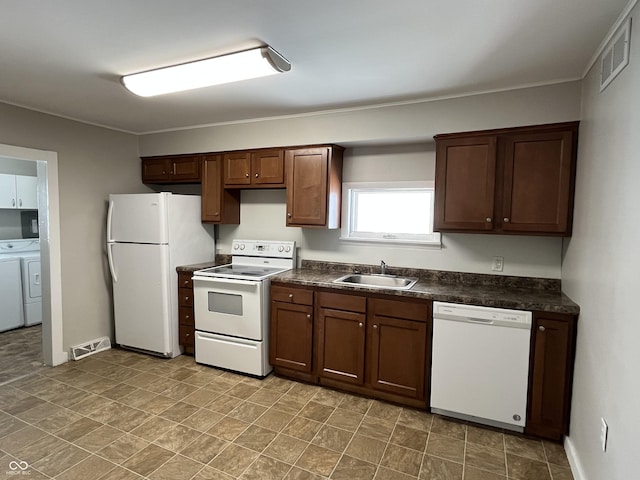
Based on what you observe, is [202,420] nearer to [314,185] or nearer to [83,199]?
[314,185]

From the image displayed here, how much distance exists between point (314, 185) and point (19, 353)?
11.5 feet

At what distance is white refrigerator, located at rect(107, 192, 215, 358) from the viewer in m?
3.47

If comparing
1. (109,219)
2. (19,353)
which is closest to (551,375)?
(109,219)

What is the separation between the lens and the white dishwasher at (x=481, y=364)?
2.29 m

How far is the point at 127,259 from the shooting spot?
363 cm

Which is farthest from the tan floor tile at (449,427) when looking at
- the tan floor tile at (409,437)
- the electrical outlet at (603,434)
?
the electrical outlet at (603,434)

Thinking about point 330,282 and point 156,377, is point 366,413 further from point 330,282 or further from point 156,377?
point 156,377

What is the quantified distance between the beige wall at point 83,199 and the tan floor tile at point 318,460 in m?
2.76

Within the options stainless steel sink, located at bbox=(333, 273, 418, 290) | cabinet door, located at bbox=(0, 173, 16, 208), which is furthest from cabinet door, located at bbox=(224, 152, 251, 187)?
cabinet door, located at bbox=(0, 173, 16, 208)

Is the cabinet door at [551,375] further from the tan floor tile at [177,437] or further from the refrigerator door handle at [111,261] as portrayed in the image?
the refrigerator door handle at [111,261]

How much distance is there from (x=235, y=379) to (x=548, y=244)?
9.21 feet

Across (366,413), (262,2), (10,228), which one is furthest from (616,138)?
(10,228)

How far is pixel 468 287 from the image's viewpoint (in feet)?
9.16

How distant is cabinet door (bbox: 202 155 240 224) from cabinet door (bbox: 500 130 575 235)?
262cm
